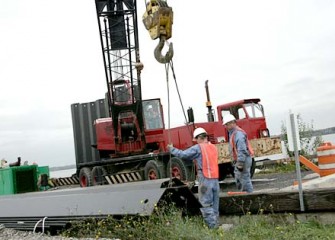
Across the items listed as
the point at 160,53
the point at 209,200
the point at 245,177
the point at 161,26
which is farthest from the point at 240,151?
the point at 161,26

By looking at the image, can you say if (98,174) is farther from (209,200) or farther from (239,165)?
(209,200)

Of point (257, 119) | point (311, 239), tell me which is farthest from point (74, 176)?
point (311, 239)

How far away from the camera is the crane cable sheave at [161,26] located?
764cm

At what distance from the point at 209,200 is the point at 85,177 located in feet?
34.7

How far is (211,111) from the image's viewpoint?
1559 centimetres

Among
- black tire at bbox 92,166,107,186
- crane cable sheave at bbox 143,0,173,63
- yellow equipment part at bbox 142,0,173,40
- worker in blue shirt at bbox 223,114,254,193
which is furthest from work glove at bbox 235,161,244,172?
black tire at bbox 92,166,107,186

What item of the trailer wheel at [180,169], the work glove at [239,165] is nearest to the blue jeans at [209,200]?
the work glove at [239,165]

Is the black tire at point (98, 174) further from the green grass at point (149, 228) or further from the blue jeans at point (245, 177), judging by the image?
the green grass at point (149, 228)

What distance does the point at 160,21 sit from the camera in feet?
25.6

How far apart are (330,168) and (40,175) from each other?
1219 cm

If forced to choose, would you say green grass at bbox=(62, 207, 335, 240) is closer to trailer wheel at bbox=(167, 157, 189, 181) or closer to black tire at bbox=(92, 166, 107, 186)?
trailer wheel at bbox=(167, 157, 189, 181)

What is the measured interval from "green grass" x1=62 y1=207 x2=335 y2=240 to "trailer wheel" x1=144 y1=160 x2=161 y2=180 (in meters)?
7.10

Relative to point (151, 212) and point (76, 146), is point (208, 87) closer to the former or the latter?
point (76, 146)

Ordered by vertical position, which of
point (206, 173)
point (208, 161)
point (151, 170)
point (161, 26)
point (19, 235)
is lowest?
point (19, 235)
